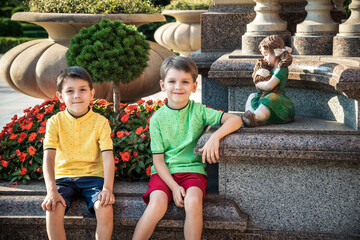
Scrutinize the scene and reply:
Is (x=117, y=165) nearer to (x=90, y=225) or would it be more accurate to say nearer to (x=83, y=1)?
(x=90, y=225)

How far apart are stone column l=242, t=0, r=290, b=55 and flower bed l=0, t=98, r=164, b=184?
0.97 m

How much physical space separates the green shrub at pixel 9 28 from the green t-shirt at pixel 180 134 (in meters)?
20.9

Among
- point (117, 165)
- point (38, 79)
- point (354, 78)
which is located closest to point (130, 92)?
point (38, 79)

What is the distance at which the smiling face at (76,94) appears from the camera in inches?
123

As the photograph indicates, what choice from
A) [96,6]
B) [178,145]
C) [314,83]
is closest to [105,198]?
[178,145]

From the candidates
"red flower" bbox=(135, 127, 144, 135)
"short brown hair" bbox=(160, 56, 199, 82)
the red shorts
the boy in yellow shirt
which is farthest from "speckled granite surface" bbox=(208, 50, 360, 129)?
the boy in yellow shirt

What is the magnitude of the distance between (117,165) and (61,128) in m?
0.51

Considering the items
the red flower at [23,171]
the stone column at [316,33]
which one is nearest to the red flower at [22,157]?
the red flower at [23,171]

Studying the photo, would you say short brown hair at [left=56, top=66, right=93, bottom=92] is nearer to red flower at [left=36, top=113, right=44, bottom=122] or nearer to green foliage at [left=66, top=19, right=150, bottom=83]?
red flower at [left=36, top=113, right=44, bottom=122]

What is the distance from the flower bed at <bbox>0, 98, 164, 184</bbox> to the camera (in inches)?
138

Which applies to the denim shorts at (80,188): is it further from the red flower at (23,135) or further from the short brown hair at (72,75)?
the red flower at (23,135)

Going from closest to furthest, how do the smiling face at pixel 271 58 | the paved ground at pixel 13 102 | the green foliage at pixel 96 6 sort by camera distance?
the smiling face at pixel 271 58, the green foliage at pixel 96 6, the paved ground at pixel 13 102

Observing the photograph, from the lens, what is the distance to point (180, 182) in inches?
122

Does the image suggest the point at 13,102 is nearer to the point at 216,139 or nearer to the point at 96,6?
the point at 96,6
